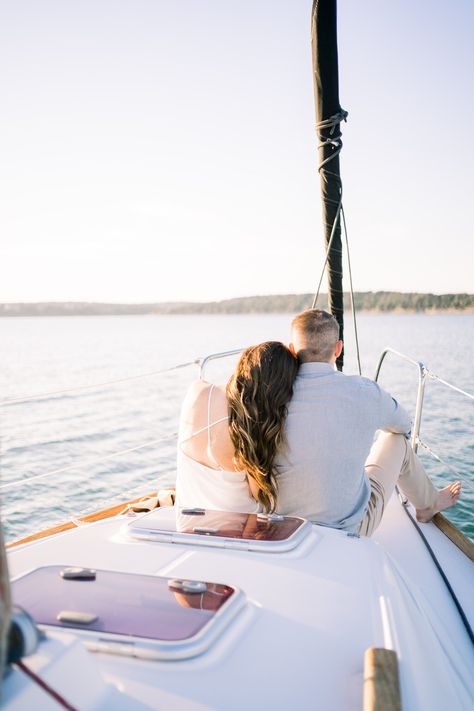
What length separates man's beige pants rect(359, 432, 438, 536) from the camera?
223 centimetres

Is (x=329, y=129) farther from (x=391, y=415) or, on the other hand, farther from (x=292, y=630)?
(x=292, y=630)

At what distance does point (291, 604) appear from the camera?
1.19m

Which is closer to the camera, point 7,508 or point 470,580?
point 470,580

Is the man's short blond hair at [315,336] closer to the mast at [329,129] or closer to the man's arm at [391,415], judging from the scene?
the man's arm at [391,415]

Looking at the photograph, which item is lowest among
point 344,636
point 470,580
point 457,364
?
point 457,364

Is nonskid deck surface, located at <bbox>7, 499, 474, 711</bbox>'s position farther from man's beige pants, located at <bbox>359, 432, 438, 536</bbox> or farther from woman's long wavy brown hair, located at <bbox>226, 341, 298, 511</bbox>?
man's beige pants, located at <bbox>359, 432, 438, 536</bbox>

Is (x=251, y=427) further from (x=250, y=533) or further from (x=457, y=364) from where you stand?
(x=457, y=364)

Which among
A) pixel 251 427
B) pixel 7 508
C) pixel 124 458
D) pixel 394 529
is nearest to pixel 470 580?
pixel 394 529

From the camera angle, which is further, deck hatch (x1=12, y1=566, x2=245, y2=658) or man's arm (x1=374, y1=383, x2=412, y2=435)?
man's arm (x1=374, y1=383, x2=412, y2=435)

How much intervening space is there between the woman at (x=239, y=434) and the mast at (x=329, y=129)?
1.62m

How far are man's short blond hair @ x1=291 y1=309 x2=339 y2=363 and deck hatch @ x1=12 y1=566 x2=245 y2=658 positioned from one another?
3.49ft

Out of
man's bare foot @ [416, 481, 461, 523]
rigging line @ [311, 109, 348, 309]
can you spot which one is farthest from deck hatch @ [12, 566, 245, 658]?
rigging line @ [311, 109, 348, 309]

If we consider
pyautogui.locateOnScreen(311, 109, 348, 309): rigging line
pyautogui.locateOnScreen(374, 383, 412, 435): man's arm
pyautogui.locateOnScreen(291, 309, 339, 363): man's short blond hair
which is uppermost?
pyautogui.locateOnScreen(311, 109, 348, 309): rigging line

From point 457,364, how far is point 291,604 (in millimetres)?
19991
